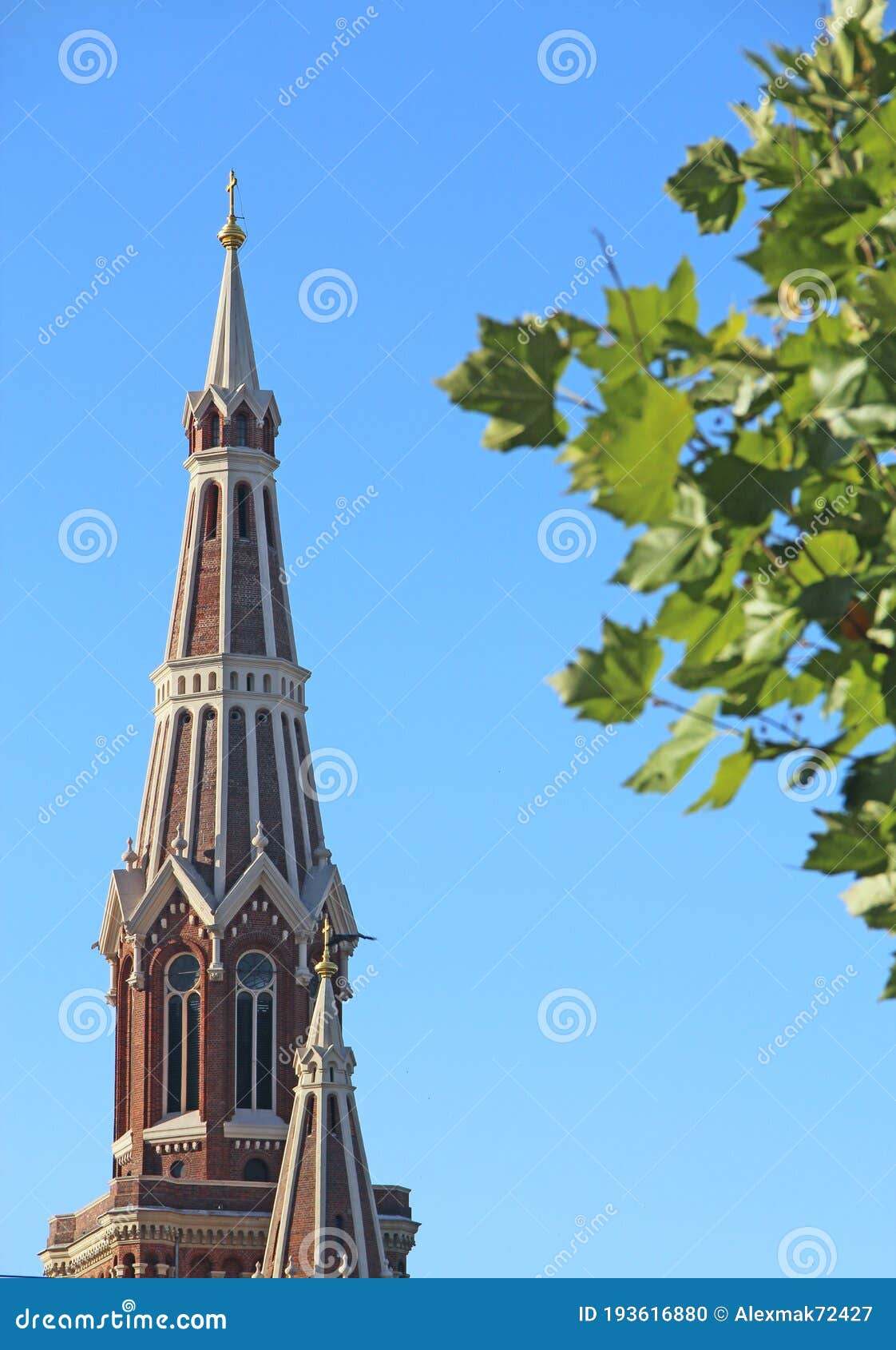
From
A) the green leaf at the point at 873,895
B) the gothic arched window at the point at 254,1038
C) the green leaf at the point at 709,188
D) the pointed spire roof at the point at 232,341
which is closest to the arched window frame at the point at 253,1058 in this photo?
the gothic arched window at the point at 254,1038

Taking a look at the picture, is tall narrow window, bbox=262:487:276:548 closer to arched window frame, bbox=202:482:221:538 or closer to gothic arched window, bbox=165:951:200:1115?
arched window frame, bbox=202:482:221:538

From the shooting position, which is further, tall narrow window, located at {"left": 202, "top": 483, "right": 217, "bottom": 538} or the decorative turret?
tall narrow window, located at {"left": 202, "top": 483, "right": 217, "bottom": 538}

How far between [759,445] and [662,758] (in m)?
0.96

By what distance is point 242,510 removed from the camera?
7644cm

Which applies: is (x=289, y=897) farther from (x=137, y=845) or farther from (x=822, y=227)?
(x=822, y=227)

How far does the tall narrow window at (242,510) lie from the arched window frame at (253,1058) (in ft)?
47.0

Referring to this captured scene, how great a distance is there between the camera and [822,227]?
7.54 metres

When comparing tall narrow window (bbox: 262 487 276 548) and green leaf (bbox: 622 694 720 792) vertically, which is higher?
tall narrow window (bbox: 262 487 276 548)

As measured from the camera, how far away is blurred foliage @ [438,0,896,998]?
6852 mm

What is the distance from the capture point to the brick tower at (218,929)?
230 ft

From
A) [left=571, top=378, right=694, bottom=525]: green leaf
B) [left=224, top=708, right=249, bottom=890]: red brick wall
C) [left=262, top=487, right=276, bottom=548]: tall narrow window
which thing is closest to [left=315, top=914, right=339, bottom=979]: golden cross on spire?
[left=224, top=708, right=249, bottom=890]: red brick wall

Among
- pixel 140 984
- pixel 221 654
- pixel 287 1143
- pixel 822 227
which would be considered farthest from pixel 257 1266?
pixel 822 227

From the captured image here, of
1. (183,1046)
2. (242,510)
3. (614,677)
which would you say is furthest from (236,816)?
(614,677)
